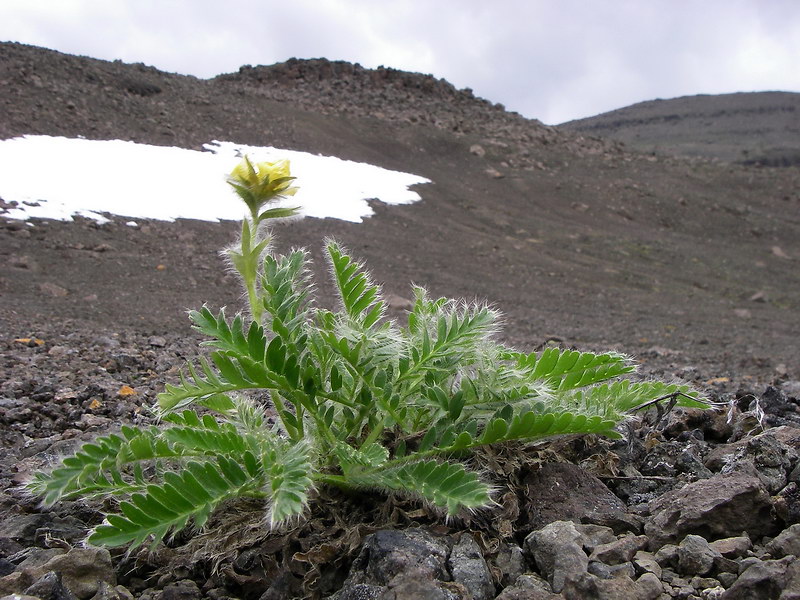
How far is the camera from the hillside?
58125 millimetres

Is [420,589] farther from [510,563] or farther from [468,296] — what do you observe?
[468,296]

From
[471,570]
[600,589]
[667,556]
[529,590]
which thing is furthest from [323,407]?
[667,556]

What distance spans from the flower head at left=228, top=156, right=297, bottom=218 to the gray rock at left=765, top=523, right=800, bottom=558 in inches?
56.4

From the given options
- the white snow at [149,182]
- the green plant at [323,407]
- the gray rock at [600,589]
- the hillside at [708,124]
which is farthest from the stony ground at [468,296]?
the hillside at [708,124]

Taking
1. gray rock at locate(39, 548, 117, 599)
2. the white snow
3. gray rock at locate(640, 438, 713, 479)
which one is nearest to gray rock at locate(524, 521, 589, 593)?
Result: gray rock at locate(640, 438, 713, 479)

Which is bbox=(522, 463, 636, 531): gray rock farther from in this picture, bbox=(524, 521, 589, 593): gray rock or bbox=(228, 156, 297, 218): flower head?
bbox=(228, 156, 297, 218): flower head

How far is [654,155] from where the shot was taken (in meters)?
25.5

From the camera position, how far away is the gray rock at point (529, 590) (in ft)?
4.61

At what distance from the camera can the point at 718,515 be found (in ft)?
5.45

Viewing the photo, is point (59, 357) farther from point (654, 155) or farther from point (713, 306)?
point (654, 155)

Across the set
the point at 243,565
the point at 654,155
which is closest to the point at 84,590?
the point at 243,565

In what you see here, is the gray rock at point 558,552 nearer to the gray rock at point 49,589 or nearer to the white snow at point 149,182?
the gray rock at point 49,589

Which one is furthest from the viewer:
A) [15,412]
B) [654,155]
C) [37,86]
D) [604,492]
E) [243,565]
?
[654,155]

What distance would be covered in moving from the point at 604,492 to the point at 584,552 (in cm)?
36
